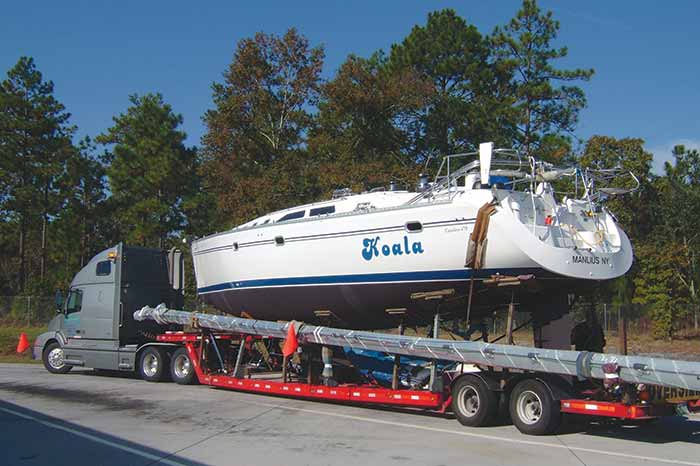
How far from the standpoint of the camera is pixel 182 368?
16609mm

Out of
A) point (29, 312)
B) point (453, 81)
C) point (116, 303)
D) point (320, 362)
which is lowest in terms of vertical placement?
point (320, 362)

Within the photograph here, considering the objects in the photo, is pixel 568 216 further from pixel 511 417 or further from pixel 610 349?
pixel 610 349

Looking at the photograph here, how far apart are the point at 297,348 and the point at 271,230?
2477 mm

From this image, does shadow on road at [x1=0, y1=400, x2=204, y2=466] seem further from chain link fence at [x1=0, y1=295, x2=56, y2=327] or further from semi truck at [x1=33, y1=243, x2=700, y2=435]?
chain link fence at [x1=0, y1=295, x2=56, y2=327]

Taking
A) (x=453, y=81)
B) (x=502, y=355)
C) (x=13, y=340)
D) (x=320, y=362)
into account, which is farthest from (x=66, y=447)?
(x=453, y=81)

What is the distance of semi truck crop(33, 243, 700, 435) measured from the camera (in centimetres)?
990

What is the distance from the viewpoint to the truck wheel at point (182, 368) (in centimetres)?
1634

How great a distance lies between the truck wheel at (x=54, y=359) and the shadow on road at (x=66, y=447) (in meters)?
7.85

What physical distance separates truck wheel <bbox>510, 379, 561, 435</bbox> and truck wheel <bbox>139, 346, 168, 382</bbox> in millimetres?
9036

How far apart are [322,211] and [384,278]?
234cm

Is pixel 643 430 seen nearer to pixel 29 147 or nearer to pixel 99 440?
pixel 99 440

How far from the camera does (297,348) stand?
13.8 m

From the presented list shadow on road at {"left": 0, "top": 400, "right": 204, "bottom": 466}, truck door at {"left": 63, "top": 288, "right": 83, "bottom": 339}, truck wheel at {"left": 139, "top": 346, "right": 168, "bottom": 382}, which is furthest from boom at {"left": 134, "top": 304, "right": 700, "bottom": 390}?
truck door at {"left": 63, "top": 288, "right": 83, "bottom": 339}

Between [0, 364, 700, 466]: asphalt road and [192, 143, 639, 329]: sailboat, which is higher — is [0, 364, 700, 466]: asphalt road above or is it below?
below
